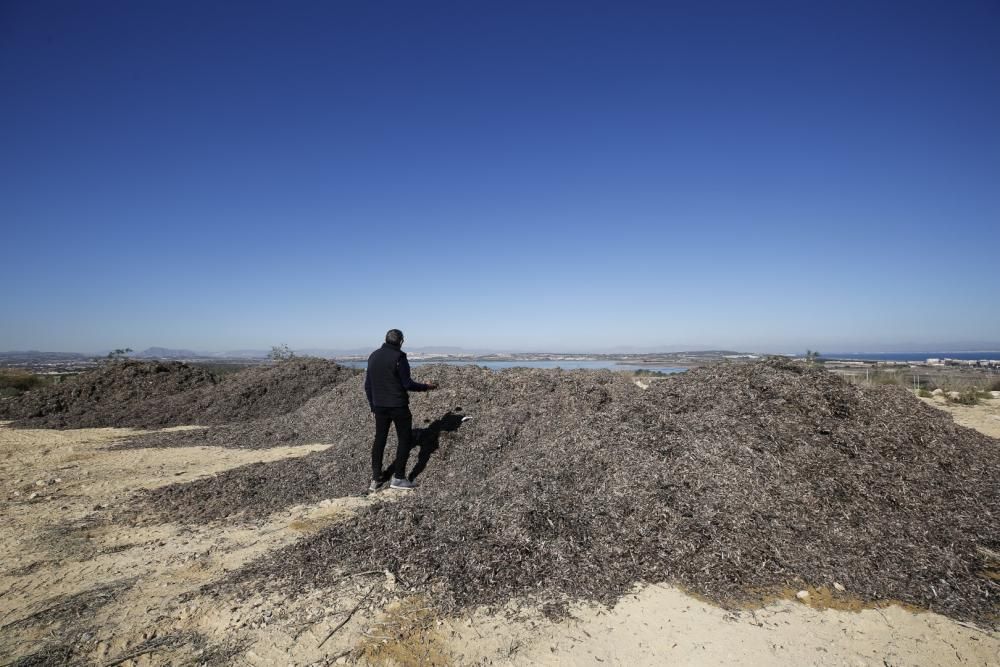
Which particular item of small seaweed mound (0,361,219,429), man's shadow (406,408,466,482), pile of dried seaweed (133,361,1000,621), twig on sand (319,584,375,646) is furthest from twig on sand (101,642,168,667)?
small seaweed mound (0,361,219,429)

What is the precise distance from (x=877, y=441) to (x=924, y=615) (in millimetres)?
2324

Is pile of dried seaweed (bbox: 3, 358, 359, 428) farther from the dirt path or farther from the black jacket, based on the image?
the dirt path

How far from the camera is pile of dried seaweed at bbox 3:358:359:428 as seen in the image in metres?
11.4

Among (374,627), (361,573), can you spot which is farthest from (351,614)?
(361,573)

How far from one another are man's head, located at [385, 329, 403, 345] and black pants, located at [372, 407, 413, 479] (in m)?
0.79

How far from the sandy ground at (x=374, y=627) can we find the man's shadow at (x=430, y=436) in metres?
2.29

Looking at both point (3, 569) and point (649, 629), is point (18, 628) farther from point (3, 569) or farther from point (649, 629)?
point (649, 629)

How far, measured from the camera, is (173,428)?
415 inches

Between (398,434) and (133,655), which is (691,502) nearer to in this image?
(398,434)

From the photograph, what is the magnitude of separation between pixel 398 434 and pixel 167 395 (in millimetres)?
11834

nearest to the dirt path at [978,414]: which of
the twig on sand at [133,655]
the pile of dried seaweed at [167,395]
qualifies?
the twig on sand at [133,655]

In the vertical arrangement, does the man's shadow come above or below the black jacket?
below

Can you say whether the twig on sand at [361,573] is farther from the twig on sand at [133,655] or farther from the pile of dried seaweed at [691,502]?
the twig on sand at [133,655]

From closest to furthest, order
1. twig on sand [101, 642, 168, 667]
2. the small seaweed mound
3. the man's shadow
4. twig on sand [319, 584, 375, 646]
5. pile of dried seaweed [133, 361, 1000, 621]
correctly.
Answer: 1. twig on sand [101, 642, 168, 667]
2. twig on sand [319, 584, 375, 646]
3. pile of dried seaweed [133, 361, 1000, 621]
4. the man's shadow
5. the small seaweed mound
